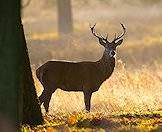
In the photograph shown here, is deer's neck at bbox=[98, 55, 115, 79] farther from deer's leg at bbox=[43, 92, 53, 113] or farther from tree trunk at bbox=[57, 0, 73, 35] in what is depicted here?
tree trunk at bbox=[57, 0, 73, 35]

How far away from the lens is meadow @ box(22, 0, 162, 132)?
9.38 metres

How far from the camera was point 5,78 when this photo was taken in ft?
25.8

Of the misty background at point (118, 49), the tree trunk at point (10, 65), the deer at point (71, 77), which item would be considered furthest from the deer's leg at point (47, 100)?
the tree trunk at point (10, 65)

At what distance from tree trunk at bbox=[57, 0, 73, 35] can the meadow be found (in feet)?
1.56

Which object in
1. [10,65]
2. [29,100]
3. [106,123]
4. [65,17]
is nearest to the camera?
[10,65]

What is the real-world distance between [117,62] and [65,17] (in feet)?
36.4

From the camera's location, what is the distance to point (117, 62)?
21.5 m

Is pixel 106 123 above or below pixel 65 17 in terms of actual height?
below

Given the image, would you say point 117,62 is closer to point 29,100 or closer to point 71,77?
point 71,77

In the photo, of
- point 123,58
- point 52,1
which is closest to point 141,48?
point 123,58

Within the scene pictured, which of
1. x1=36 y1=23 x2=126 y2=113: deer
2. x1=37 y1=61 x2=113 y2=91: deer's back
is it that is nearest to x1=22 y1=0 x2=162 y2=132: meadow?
x1=36 y1=23 x2=126 y2=113: deer

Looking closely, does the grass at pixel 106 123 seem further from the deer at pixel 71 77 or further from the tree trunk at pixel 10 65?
the deer at pixel 71 77

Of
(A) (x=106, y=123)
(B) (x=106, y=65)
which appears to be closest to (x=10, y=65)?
(A) (x=106, y=123)

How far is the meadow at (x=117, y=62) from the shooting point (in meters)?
9.38
